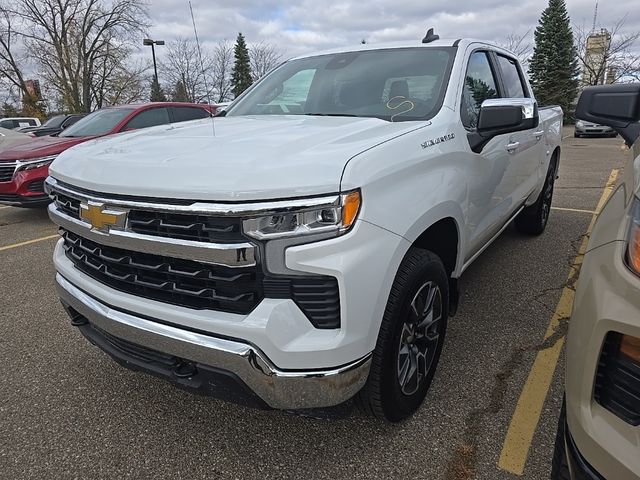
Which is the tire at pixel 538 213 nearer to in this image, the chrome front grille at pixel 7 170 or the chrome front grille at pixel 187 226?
the chrome front grille at pixel 187 226

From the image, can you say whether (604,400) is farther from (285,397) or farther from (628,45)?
(628,45)

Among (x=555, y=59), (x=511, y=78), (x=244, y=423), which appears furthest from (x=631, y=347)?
(x=555, y=59)

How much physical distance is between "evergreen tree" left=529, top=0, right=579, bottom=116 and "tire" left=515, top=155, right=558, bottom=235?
1552 inches

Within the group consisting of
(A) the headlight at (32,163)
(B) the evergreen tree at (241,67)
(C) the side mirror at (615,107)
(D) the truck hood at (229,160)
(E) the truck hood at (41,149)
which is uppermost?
(B) the evergreen tree at (241,67)

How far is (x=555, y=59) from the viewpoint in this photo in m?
40.5

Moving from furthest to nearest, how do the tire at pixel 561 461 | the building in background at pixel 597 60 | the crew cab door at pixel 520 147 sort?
the building in background at pixel 597 60 < the crew cab door at pixel 520 147 < the tire at pixel 561 461

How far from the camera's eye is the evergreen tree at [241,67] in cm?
3953

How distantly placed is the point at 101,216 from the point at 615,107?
227cm

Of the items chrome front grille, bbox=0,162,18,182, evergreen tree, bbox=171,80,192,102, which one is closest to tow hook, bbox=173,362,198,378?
chrome front grille, bbox=0,162,18,182

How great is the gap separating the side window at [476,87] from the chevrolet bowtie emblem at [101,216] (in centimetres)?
186

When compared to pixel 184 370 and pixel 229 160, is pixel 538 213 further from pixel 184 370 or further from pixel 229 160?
pixel 184 370

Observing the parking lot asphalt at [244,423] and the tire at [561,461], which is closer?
the tire at [561,461]

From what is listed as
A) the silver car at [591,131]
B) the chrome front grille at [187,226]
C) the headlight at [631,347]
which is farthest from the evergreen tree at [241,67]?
the headlight at [631,347]

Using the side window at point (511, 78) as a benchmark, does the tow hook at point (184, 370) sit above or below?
below
